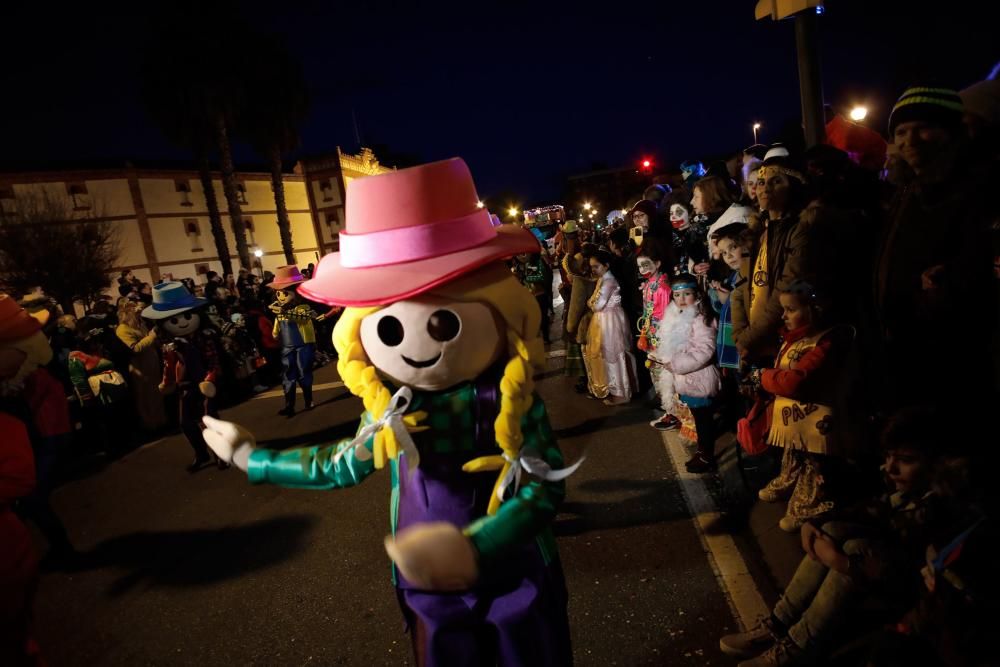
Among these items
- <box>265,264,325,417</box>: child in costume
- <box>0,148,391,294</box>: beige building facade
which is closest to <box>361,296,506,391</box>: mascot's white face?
<box>265,264,325,417</box>: child in costume

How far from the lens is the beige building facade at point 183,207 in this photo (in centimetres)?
3044

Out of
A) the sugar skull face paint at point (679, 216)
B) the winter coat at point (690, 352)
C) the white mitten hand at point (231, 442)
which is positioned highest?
the sugar skull face paint at point (679, 216)

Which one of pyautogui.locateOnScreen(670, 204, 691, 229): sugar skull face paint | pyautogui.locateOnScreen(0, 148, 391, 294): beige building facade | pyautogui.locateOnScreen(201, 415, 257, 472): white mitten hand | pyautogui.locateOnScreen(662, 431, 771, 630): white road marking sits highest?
pyautogui.locateOnScreen(0, 148, 391, 294): beige building facade

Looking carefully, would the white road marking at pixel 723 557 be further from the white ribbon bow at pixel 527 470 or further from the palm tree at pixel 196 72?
the palm tree at pixel 196 72

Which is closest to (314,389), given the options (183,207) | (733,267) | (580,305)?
(580,305)

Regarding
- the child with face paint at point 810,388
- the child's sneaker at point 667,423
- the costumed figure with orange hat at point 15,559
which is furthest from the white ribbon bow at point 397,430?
the child's sneaker at point 667,423

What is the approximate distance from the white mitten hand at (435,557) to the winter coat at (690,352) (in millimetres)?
2985

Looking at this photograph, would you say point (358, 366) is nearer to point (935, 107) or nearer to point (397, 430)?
point (397, 430)

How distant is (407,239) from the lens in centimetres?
181

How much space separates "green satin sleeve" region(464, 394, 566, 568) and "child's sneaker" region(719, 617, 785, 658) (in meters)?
1.21

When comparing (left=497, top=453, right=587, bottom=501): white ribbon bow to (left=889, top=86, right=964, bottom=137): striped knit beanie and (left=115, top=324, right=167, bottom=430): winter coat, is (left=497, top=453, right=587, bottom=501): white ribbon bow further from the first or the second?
(left=115, top=324, right=167, bottom=430): winter coat

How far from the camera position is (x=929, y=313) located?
2.55 meters

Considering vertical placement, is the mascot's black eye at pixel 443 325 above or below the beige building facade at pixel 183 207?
below

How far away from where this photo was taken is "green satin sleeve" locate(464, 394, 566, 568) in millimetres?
1604
